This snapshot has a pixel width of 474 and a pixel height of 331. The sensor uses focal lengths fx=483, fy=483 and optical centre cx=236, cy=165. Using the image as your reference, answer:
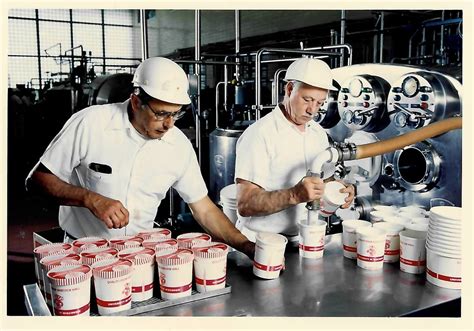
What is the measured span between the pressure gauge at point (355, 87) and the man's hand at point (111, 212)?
4.85 ft

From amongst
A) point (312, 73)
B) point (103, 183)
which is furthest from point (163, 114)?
point (312, 73)

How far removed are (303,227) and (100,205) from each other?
0.64 m

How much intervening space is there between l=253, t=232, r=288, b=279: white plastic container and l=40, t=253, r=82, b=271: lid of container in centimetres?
48

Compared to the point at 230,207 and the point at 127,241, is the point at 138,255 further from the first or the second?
the point at 230,207

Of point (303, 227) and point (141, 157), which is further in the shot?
point (141, 157)

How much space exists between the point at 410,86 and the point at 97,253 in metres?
1.58

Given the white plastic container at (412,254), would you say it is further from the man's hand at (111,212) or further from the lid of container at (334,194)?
the man's hand at (111,212)

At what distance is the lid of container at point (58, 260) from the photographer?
1152 millimetres

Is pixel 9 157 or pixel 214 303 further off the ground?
pixel 9 157

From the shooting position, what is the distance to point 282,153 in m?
1.97

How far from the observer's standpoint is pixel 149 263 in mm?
1189

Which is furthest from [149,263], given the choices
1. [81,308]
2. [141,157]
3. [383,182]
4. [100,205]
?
[383,182]

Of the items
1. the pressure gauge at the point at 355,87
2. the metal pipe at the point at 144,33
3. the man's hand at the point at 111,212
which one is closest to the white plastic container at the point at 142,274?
the man's hand at the point at 111,212
